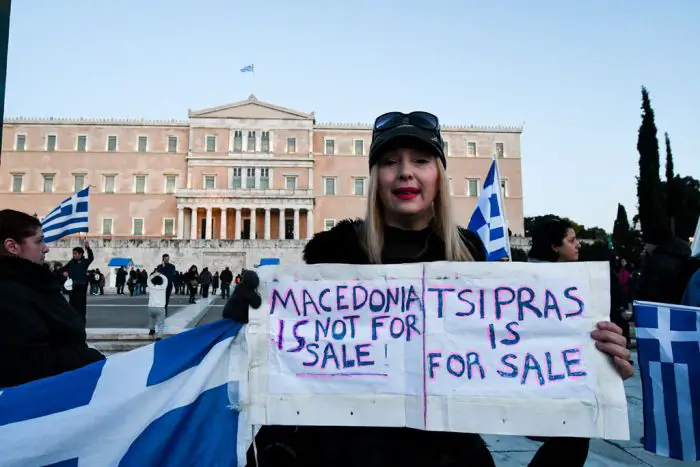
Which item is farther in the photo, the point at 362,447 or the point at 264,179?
the point at 264,179

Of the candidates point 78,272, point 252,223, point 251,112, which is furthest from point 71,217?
point 251,112

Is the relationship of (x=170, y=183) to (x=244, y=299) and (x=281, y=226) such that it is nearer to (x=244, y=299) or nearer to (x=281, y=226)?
(x=281, y=226)

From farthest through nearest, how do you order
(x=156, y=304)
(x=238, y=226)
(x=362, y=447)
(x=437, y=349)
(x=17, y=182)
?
(x=17, y=182), (x=238, y=226), (x=156, y=304), (x=437, y=349), (x=362, y=447)

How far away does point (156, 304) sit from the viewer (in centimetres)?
762

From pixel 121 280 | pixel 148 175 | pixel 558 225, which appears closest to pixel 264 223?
pixel 148 175

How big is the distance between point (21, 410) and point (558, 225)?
12.5 feet

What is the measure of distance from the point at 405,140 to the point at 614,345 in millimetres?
817

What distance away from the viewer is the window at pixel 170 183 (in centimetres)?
4556

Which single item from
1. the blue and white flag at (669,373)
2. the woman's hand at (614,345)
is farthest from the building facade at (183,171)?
the woman's hand at (614,345)

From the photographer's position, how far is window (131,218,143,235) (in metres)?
44.7

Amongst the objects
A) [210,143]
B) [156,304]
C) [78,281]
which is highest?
[210,143]

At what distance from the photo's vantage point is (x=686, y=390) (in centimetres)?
186

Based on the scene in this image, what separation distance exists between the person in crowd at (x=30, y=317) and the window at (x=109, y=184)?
4843 cm

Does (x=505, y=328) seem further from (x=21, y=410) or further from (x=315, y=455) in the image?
(x=21, y=410)
